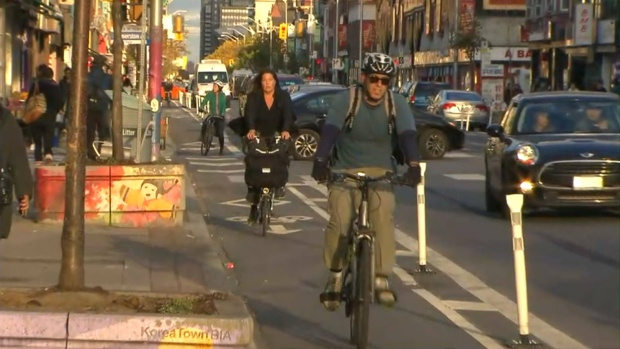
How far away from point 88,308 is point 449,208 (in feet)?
34.2

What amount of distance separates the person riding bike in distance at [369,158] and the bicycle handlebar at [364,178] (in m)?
0.06

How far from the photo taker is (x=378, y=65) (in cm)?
852

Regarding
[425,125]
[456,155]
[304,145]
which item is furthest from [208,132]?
[456,155]

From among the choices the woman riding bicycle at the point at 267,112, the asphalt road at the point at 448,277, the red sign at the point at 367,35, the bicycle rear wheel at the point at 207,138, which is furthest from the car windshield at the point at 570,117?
the red sign at the point at 367,35

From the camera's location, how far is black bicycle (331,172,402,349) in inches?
324

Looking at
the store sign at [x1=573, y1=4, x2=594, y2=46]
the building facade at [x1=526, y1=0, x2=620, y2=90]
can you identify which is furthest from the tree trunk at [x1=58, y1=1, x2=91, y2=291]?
the store sign at [x1=573, y1=4, x2=594, y2=46]

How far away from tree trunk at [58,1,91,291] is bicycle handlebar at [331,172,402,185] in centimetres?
161

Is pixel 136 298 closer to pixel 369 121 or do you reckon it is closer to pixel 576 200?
pixel 369 121

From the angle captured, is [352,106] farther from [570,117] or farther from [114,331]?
[570,117]

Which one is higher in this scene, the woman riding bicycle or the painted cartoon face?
the woman riding bicycle

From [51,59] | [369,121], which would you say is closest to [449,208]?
[369,121]

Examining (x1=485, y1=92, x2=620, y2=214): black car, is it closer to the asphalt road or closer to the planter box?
the asphalt road

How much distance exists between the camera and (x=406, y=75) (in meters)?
95.9

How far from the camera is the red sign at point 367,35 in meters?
107
